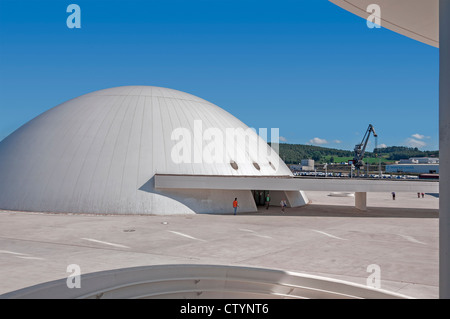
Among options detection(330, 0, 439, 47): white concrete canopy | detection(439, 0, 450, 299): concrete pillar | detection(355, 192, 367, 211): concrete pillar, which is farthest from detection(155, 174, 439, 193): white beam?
detection(439, 0, 450, 299): concrete pillar

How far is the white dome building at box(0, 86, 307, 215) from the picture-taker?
27.8 metres

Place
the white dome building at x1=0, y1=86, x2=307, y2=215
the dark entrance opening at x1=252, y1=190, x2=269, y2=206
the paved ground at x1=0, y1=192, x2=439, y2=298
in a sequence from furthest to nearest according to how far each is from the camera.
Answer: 1. the dark entrance opening at x1=252, y1=190, x2=269, y2=206
2. the white dome building at x1=0, y1=86, x2=307, y2=215
3. the paved ground at x1=0, y1=192, x2=439, y2=298

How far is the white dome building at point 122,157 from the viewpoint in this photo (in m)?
27.8

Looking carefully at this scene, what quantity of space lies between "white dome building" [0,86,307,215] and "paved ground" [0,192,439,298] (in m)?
1.81

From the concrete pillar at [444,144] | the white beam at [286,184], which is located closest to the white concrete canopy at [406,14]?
the concrete pillar at [444,144]

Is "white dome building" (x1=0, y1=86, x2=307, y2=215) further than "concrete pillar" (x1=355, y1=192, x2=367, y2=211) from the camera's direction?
No

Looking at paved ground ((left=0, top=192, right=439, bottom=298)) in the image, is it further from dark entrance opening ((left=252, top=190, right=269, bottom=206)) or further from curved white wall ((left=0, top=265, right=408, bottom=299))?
dark entrance opening ((left=252, top=190, right=269, bottom=206))

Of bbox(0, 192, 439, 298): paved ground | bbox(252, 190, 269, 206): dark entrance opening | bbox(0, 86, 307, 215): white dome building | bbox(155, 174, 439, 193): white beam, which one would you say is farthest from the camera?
bbox(252, 190, 269, 206): dark entrance opening

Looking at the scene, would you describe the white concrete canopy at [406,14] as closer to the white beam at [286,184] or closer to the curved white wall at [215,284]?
the curved white wall at [215,284]

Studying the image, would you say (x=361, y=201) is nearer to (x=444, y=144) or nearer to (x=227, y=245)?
(x=227, y=245)

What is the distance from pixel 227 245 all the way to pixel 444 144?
1204 cm

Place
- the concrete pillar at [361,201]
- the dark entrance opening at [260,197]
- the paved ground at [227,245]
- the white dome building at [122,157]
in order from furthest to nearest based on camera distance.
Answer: the dark entrance opening at [260,197]
the concrete pillar at [361,201]
the white dome building at [122,157]
the paved ground at [227,245]

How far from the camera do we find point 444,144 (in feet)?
19.5

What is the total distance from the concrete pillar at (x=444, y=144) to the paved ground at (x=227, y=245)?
493 centimetres
